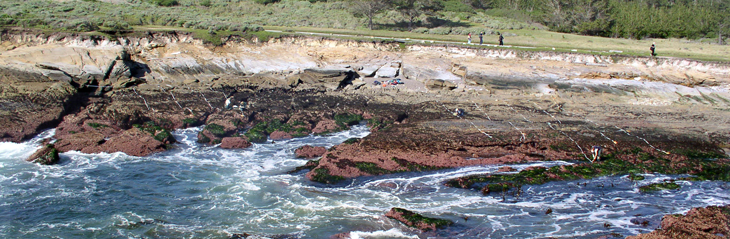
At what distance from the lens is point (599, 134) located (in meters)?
19.1

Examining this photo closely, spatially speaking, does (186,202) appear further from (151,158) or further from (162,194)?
(151,158)

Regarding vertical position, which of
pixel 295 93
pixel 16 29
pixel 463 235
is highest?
pixel 16 29

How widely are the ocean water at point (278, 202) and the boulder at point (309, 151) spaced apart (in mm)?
726

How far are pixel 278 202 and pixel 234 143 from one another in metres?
6.35

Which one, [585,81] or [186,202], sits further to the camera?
[585,81]

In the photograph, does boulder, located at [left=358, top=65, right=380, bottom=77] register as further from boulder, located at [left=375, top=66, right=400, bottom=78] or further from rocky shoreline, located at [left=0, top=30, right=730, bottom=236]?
boulder, located at [left=375, top=66, right=400, bottom=78]

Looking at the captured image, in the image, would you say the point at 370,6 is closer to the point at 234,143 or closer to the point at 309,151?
the point at 234,143

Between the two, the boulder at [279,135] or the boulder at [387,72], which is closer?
the boulder at [279,135]

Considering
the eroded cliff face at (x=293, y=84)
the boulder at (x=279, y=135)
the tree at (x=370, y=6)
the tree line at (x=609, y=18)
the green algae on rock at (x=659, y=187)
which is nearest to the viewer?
the green algae on rock at (x=659, y=187)

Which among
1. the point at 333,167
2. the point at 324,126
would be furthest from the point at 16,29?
the point at 333,167

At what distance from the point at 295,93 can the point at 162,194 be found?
38.4 ft

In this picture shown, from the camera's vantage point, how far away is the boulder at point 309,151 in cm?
1766

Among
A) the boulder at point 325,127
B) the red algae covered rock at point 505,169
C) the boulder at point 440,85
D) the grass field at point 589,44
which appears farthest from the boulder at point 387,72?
the red algae covered rock at point 505,169

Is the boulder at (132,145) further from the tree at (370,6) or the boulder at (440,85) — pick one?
the tree at (370,6)
